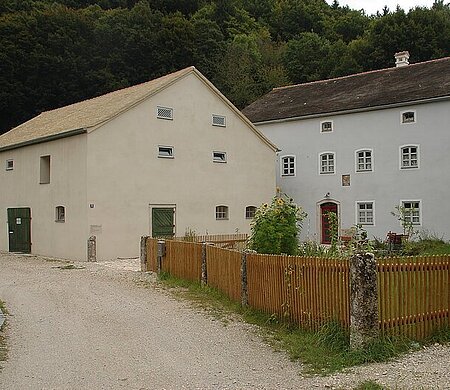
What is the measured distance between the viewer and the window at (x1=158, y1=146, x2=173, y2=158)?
24234mm

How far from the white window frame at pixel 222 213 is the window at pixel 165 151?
3.38 m

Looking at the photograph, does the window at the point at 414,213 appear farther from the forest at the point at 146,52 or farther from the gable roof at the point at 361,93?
the forest at the point at 146,52

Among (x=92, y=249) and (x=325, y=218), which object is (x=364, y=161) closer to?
(x=325, y=218)

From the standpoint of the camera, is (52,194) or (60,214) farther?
(52,194)

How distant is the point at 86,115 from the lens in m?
25.3

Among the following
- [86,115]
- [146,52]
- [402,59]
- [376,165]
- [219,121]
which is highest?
[146,52]

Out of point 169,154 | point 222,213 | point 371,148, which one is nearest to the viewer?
point 169,154

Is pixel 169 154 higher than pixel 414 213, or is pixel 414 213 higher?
pixel 169 154

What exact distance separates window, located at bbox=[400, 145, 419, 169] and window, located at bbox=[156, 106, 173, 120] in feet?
35.4

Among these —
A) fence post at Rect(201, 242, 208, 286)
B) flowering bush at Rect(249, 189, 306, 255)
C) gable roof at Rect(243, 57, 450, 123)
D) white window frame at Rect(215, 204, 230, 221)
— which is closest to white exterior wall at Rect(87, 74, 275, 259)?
white window frame at Rect(215, 204, 230, 221)

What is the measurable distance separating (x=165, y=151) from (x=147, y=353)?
16.7 meters

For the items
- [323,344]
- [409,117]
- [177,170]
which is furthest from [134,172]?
[323,344]

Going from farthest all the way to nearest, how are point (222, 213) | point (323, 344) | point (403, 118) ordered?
point (403, 118), point (222, 213), point (323, 344)

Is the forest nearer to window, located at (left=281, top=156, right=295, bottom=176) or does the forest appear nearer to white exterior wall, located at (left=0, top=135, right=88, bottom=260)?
window, located at (left=281, top=156, right=295, bottom=176)
